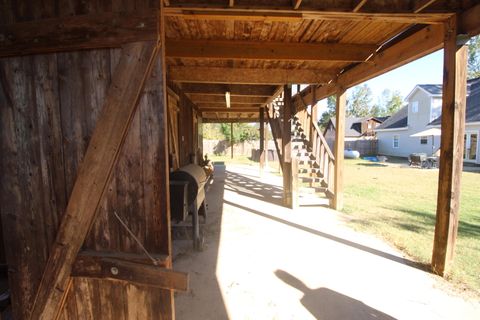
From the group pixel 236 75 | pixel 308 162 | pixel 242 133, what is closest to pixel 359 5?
pixel 236 75

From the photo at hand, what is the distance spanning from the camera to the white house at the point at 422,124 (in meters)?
14.3

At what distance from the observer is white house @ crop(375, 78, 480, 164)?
14312 millimetres

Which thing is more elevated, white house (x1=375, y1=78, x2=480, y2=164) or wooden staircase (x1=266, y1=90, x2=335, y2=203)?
white house (x1=375, y1=78, x2=480, y2=164)

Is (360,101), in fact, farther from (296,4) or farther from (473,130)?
(296,4)

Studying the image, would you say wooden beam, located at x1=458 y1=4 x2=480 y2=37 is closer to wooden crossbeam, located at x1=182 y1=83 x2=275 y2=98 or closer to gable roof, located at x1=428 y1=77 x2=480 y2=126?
wooden crossbeam, located at x1=182 y1=83 x2=275 y2=98

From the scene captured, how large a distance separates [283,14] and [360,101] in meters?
52.7

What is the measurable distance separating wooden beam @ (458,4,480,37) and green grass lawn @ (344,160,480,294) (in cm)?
263

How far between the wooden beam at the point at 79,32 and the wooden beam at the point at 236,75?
3.12m

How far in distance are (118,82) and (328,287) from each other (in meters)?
2.78

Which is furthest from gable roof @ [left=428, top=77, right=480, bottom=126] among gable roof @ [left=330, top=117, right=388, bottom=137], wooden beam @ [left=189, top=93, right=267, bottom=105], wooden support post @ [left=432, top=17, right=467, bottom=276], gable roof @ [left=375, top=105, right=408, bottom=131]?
wooden support post @ [left=432, top=17, right=467, bottom=276]

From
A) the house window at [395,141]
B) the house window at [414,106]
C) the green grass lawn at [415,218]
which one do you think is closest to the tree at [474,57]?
the house window at [414,106]

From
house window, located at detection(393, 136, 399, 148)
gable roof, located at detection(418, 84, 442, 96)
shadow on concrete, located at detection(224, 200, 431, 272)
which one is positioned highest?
gable roof, located at detection(418, 84, 442, 96)

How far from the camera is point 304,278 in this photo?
281 centimetres

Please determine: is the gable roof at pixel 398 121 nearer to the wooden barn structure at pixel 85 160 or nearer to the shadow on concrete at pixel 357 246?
the shadow on concrete at pixel 357 246
